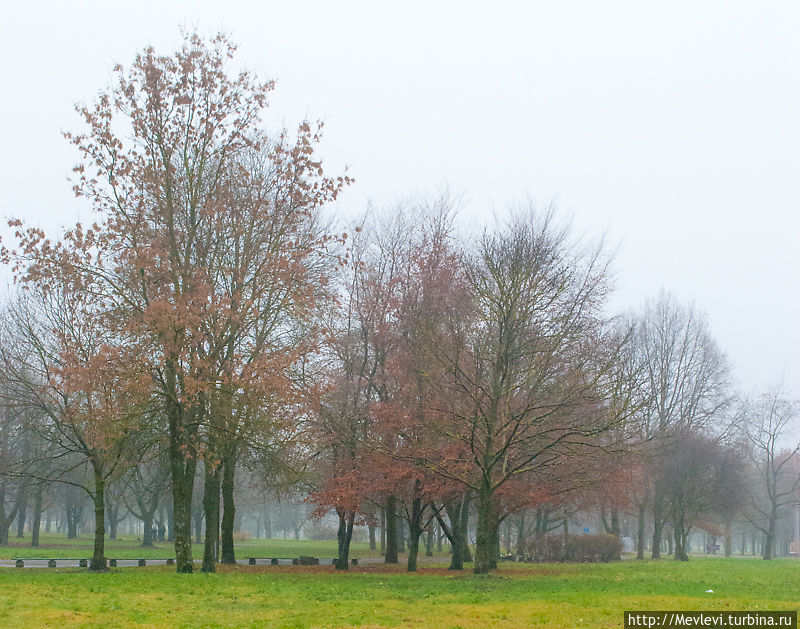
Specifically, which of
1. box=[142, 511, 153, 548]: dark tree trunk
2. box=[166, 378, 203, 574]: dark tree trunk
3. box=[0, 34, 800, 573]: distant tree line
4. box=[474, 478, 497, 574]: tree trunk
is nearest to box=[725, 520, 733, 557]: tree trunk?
box=[0, 34, 800, 573]: distant tree line

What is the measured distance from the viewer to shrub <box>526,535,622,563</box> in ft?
125

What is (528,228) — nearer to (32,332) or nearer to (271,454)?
(271,454)

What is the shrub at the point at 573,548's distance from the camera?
38.2m

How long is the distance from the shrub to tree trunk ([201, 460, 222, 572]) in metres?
17.0

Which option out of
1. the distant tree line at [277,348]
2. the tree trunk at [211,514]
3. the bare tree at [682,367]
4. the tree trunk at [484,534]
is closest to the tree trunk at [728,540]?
the bare tree at [682,367]

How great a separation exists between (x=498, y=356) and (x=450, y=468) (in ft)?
12.5

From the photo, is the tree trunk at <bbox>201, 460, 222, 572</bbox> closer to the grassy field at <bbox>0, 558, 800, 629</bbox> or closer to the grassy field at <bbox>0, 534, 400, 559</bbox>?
the grassy field at <bbox>0, 558, 800, 629</bbox>

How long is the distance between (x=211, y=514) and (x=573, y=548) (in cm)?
1868

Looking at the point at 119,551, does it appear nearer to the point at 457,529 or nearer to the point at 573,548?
the point at 457,529

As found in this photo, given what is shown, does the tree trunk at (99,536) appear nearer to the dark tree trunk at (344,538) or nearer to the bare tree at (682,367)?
the dark tree trunk at (344,538)

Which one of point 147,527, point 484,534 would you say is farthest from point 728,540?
point 484,534

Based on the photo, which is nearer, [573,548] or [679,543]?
[573,548]

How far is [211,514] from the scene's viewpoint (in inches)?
1158

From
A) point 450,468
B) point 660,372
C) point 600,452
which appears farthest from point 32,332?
point 660,372
